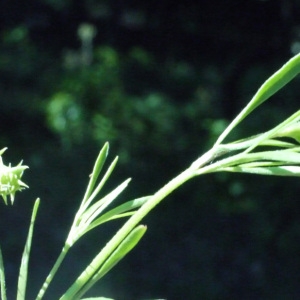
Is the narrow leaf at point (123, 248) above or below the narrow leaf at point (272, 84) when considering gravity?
below

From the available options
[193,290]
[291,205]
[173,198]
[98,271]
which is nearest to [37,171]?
[173,198]

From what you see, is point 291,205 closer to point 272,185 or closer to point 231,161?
point 272,185

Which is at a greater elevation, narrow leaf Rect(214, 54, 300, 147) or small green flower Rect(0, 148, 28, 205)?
narrow leaf Rect(214, 54, 300, 147)

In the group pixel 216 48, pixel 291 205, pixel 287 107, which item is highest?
pixel 216 48

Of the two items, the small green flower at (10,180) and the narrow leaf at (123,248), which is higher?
the small green flower at (10,180)

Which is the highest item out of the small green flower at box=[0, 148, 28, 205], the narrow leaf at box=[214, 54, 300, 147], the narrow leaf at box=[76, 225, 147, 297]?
the narrow leaf at box=[214, 54, 300, 147]

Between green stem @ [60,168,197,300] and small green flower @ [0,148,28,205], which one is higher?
small green flower @ [0,148,28,205]

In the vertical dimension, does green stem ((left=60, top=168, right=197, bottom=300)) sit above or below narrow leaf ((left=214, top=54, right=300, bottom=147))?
below

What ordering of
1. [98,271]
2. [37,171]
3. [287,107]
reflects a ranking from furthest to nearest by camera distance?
[37,171] < [287,107] < [98,271]

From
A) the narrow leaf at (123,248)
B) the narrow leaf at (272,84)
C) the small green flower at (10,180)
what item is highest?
the narrow leaf at (272,84)

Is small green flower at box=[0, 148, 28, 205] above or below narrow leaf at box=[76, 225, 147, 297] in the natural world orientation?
above

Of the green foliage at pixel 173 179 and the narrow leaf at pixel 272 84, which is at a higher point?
the narrow leaf at pixel 272 84
